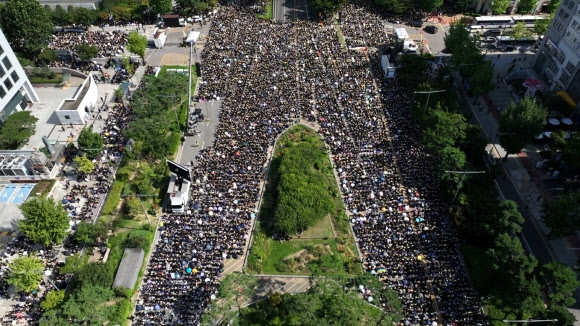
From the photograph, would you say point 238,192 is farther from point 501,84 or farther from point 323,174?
point 501,84

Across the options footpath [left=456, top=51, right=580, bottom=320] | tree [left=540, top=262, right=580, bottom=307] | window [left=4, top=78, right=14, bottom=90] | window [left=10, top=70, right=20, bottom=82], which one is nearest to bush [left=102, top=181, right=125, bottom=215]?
window [left=4, top=78, right=14, bottom=90]

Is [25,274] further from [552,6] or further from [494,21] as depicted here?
[552,6]

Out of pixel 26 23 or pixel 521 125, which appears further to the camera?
pixel 26 23

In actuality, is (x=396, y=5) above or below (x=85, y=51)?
above

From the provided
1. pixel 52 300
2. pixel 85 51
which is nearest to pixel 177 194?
pixel 52 300

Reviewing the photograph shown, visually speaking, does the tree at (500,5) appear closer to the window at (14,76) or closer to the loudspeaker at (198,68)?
Answer: the loudspeaker at (198,68)

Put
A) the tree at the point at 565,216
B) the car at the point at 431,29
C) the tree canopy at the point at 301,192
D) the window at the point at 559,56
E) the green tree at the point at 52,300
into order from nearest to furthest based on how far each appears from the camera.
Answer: the green tree at the point at 52,300, the tree at the point at 565,216, the tree canopy at the point at 301,192, the window at the point at 559,56, the car at the point at 431,29

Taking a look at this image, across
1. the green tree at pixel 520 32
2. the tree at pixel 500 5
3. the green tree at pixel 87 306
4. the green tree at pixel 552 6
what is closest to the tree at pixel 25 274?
the green tree at pixel 87 306
